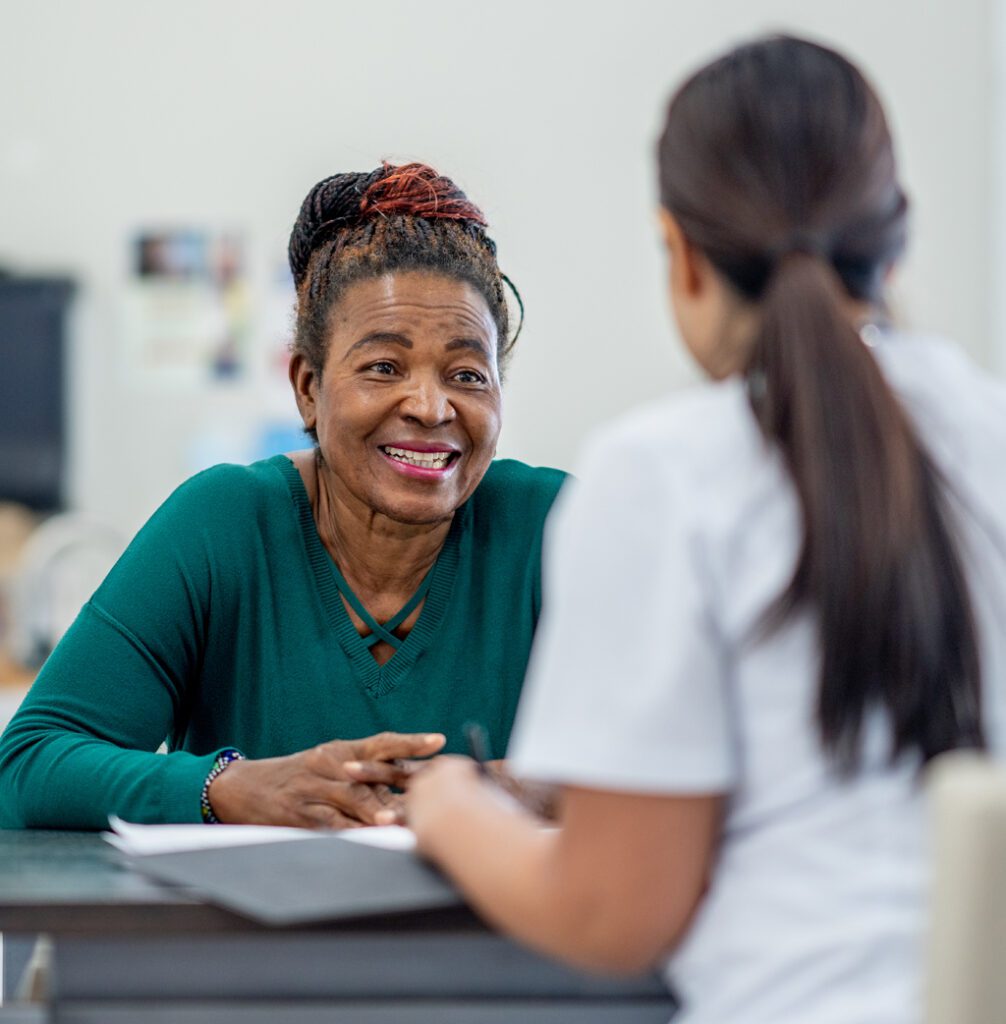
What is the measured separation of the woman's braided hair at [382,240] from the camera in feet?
4.99

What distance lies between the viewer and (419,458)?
1.51m

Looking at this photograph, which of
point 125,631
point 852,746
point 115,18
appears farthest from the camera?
point 115,18

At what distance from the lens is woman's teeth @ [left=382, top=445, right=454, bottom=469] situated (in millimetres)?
1507

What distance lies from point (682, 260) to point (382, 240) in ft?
2.41

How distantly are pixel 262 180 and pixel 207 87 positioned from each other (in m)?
0.34

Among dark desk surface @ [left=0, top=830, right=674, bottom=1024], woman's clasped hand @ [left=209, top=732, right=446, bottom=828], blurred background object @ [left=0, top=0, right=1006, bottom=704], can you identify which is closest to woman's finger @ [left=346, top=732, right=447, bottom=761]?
woman's clasped hand @ [left=209, top=732, right=446, bottom=828]

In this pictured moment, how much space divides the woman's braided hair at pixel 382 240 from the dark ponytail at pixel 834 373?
72 centimetres

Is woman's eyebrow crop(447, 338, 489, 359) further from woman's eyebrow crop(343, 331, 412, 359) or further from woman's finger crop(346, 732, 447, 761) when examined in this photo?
woman's finger crop(346, 732, 447, 761)

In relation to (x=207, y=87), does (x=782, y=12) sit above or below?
above

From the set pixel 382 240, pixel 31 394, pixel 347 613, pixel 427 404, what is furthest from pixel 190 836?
pixel 31 394

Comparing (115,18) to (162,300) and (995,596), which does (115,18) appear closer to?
(162,300)

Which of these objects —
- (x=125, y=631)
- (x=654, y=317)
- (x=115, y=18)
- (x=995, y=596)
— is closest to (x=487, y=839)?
(x=995, y=596)

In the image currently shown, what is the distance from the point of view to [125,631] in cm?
136

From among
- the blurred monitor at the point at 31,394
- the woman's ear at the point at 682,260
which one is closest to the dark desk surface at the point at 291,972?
the woman's ear at the point at 682,260
